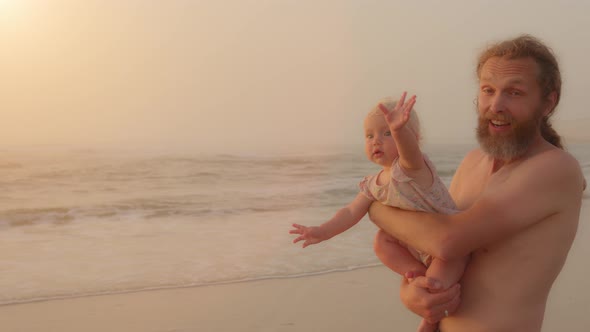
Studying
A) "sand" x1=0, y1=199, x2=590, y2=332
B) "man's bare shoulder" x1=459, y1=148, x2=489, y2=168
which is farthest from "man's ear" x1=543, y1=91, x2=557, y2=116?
"sand" x1=0, y1=199, x2=590, y2=332

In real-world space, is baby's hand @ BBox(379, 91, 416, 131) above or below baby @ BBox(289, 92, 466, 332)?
above

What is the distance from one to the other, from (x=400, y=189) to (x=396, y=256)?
262mm

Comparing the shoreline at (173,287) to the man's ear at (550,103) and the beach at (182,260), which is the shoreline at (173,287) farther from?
the man's ear at (550,103)

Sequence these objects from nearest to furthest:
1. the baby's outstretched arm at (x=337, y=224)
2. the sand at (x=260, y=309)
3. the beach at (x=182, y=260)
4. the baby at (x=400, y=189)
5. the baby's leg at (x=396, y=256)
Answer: the baby at (x=400, y=189), the baby's leg at (x=396, y=256), the baby's outstretched arm at (x=337, y=224), the sand at (x=260, y=309), the beach at (x=182, y=260)

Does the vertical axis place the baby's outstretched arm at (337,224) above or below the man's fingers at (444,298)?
above

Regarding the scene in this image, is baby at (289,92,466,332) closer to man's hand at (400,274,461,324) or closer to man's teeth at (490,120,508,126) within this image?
man's hand at (400,274,461,324)

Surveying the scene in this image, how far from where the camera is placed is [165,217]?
9438 millimetres

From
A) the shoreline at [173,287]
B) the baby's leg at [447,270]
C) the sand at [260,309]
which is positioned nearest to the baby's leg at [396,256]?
the baby's leg at [447,270]

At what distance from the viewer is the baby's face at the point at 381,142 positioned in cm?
204

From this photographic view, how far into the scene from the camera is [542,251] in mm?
1783

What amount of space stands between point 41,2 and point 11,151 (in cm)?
278

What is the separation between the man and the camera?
1.73m

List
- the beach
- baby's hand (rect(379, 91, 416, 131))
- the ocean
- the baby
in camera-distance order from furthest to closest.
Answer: the ocean
the beach
the baby
baby's hand (rect(379, 91, 416, 131))

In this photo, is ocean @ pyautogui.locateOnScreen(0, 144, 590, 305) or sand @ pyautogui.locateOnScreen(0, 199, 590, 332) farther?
ocean @ pyautogui.locateOnScreen(0, 144, 590, 305)
